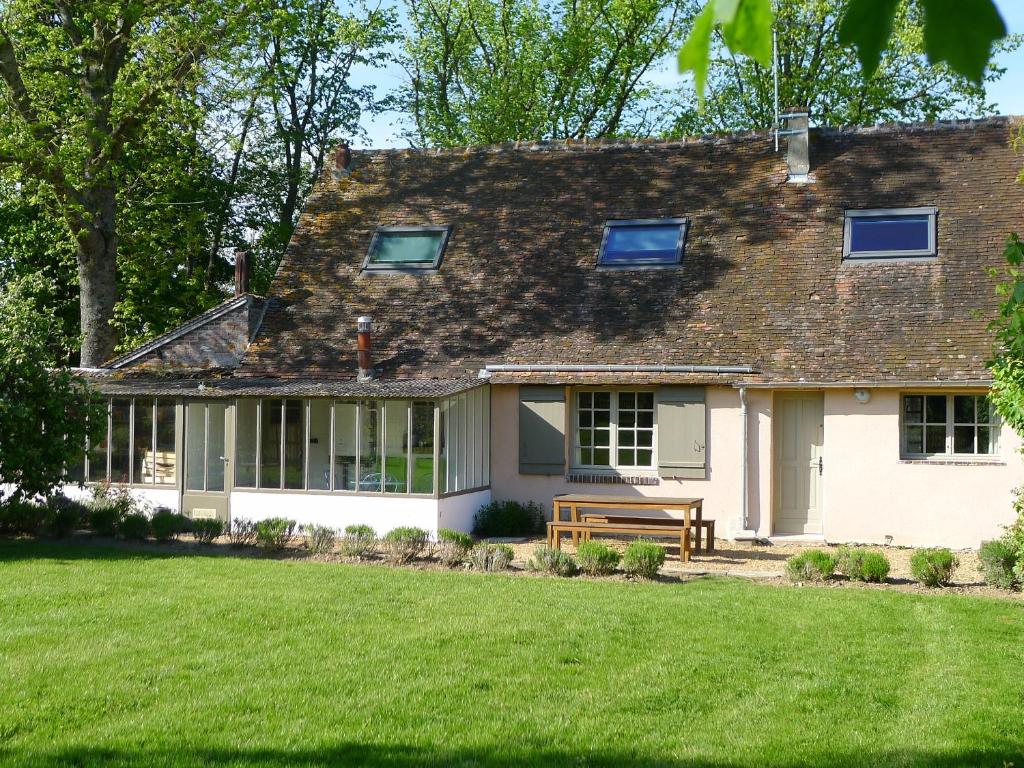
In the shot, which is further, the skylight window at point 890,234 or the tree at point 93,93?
the tree at point 93,93

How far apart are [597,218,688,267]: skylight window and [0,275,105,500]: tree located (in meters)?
8.32

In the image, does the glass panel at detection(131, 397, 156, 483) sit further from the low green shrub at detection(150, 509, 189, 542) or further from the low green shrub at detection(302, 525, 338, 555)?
the low green shrub at detection(302, 525, 338, 555)

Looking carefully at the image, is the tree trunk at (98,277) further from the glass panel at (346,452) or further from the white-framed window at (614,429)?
the white-framed window at (614,429)

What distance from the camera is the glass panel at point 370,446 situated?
16062 mm

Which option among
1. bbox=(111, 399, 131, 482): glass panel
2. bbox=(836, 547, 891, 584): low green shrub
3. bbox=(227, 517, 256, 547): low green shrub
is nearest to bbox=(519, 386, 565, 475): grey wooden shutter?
bbox=(227, 517, 256, 547): low green shrub

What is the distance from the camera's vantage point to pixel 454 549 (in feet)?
43.3

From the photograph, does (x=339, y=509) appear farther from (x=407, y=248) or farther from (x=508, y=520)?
(x=407, y=248)

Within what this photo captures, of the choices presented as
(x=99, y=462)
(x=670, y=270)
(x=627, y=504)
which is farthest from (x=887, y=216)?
(x=99, y=462)

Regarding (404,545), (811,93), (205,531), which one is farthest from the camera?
(811,93)

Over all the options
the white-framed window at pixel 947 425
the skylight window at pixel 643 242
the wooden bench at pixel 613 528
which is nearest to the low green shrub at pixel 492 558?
the wooden bench at pixel 613 528

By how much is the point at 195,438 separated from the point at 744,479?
322 inches

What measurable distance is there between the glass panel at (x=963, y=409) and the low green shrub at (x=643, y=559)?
546 centimetres

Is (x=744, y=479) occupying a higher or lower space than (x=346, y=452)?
lower

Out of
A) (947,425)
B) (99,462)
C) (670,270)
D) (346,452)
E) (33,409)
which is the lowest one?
(99,462)
